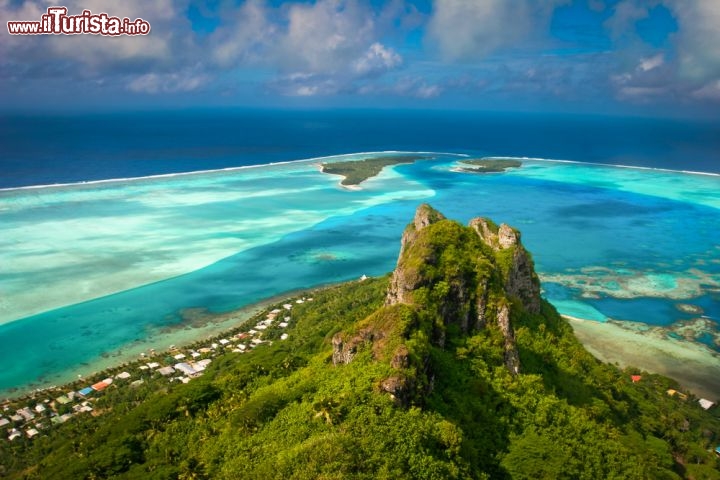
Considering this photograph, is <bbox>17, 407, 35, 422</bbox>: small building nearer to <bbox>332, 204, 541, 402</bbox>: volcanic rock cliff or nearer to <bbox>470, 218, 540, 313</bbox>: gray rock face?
<bbox>332, 204, 541, 402</bbox>: volcanic rock cliff

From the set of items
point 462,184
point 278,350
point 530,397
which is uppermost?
point 462,184

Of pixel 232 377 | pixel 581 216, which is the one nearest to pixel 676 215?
pixel 581 216

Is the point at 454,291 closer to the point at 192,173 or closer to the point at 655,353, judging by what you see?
the point at 655,353

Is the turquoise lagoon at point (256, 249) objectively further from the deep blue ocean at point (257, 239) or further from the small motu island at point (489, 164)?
the small motu island at point (489, 164)

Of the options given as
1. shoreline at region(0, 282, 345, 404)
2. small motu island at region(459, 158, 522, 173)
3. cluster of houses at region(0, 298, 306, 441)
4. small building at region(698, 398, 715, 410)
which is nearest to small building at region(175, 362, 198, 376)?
cluster of houses at region(0, 298, 306, 441)

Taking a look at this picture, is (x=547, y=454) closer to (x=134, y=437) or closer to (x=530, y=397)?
(x=530, y=397)

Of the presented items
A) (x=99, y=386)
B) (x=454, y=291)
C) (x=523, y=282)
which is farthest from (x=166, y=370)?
(x=523, y=282)

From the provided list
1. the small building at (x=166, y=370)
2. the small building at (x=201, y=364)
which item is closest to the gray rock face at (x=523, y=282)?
the small building at (x=201, y=364)
